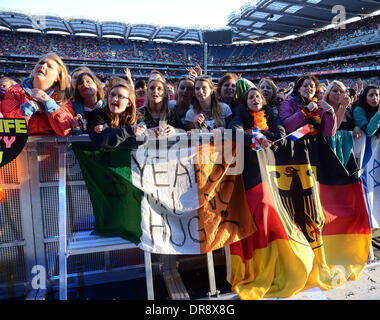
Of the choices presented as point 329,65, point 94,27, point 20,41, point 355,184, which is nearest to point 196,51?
point 94,27

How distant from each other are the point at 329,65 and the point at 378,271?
33.6m

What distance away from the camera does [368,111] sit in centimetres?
328

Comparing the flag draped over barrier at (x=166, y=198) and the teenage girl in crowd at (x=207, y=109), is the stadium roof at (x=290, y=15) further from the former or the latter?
the flag draped over barrier at (x=166, y=198)

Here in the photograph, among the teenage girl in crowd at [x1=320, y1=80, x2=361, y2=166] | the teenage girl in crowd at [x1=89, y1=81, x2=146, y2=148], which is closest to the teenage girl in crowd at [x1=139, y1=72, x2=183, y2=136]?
the teenage girl in crowd at [x1=89, y1=81, x2=146, y2=148]

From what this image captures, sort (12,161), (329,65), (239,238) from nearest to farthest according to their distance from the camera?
1. (12,161)
2. (239,238)
3. (329,65)

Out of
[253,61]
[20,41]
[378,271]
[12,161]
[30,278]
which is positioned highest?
[20,41]

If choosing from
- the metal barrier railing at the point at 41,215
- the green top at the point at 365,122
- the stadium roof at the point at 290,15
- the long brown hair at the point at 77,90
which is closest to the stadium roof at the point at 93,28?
the stadium roof at the point at 290,15

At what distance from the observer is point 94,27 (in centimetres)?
3162

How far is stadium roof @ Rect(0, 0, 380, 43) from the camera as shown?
79.3ft

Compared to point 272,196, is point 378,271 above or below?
below

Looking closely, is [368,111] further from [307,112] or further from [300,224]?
[300,224]

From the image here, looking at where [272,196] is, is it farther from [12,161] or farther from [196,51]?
[196,51]

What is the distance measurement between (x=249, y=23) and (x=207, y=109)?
3222 cm

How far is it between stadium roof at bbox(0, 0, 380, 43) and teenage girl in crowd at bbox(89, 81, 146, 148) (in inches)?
1059
